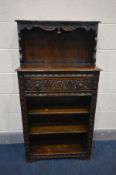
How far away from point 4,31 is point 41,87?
69 cm

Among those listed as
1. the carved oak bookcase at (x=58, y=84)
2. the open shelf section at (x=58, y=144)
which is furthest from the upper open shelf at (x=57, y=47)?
the open shelf section at (x=58, y=144)

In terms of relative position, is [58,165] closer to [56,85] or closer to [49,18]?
[56,85]

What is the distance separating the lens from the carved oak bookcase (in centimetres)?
176

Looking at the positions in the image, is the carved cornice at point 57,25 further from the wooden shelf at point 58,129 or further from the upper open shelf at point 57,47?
the wooden shelf at point 58,129

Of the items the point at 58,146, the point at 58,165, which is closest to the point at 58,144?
the point at 58,146

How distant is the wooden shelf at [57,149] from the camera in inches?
84.7

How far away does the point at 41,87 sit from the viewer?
180cm

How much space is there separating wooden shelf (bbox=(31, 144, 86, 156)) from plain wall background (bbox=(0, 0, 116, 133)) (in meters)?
0.37

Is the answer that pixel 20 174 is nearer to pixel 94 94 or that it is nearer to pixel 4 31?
pixel 94 94

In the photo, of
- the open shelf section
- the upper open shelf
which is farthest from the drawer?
the open shelf section

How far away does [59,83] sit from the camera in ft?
5.92

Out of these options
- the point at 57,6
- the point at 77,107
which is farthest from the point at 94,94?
the point at 57,6

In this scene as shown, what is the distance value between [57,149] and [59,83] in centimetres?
84

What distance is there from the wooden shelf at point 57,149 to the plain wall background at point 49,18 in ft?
1.20
